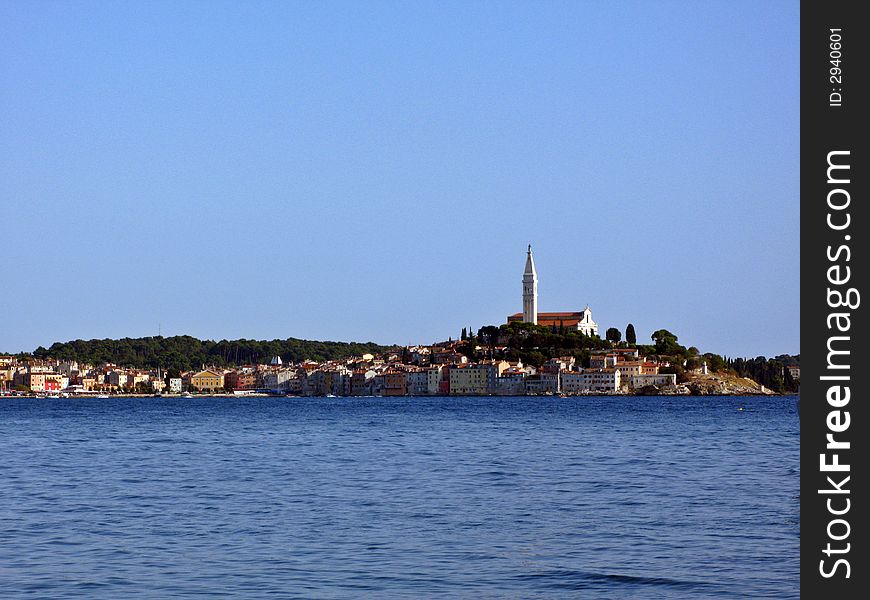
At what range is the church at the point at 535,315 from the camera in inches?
6614

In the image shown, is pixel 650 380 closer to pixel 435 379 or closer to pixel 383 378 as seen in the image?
pixel 435 379

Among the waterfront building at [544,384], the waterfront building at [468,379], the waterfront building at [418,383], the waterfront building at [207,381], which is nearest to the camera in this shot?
the waterfront building at [544,384]

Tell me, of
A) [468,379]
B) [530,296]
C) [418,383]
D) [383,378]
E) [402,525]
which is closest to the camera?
[402,525]

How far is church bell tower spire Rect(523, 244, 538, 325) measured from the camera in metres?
170

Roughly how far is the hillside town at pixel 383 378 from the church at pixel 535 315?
10.5 m

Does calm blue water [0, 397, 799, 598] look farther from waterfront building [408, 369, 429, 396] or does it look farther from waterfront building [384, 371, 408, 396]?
waterfront building [384, 371, 408, 396]

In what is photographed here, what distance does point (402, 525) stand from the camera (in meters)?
16.9

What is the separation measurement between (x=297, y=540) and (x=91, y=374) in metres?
165

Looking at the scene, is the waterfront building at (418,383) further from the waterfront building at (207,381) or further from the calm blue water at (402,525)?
the calm blue water at (402,525)

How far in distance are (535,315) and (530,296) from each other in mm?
2549

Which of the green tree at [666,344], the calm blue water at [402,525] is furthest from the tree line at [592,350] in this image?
the calm blue water at [402,525]

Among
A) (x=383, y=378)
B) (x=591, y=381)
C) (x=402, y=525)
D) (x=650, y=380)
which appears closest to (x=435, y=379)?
(x=383, y=378)

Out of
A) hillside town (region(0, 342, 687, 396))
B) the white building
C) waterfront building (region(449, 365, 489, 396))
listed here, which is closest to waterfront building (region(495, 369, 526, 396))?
hillside town (region(0, 342, 687, 396))

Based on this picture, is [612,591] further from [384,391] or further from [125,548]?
[384,391]
